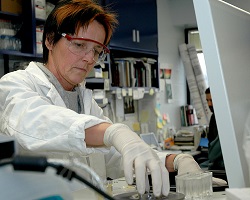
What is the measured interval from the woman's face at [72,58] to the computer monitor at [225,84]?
89cm

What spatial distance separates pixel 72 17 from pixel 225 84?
1.00m

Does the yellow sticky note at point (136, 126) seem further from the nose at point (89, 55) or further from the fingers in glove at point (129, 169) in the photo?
the fingers in glove at point (129, 169)

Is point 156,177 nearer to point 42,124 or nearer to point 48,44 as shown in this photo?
point 42,124

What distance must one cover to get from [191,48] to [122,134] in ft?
15.2

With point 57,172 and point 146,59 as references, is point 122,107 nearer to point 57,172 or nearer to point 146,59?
point 146,59

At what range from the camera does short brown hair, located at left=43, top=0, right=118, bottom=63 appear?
5.16ft

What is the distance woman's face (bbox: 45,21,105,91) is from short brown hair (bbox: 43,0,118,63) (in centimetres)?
2

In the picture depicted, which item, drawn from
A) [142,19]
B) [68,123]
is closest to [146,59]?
[142,19]

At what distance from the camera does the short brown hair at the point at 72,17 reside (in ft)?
5.16

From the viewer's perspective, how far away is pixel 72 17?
5.15 ft

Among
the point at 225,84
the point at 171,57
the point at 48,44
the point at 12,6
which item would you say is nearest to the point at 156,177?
the point at 225,84

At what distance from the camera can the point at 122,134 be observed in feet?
3.03

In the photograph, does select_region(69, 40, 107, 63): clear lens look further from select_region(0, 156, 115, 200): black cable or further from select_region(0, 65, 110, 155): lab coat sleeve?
select_region(0, 156, 115, 200): black cable

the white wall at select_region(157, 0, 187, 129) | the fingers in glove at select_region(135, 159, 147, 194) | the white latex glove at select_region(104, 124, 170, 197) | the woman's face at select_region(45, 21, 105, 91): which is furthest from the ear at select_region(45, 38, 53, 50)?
the white wall at select_region(157, 0, 187, 129)
